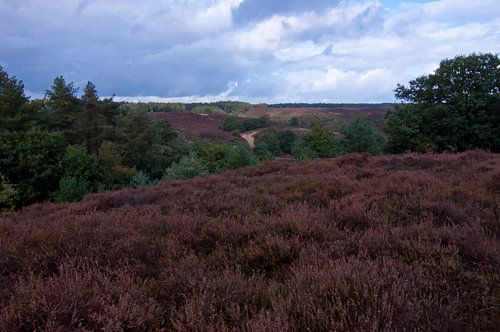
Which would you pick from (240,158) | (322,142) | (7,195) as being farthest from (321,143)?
(7,195)

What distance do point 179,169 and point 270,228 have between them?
66.3ft

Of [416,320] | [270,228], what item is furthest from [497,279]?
[270,228]

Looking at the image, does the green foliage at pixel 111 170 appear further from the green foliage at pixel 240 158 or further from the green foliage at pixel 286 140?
the green foliage at pixel 286 140

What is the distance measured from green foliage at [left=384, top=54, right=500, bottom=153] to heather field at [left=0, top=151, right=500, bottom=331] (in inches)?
1049

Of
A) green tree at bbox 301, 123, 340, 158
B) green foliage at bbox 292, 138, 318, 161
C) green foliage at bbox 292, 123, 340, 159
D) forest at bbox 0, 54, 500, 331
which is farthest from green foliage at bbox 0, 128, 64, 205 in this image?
green tree at bbox 301, 123, 340, 158

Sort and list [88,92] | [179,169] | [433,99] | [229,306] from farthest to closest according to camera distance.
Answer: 1. [88,92]
2. [433,99]
3. [179,169]
4. [229,306]

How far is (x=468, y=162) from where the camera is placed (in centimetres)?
1292

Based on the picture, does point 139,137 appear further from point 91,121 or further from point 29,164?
point 29,164

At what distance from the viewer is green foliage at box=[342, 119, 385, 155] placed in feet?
119

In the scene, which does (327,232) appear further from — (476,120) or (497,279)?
(476,120)

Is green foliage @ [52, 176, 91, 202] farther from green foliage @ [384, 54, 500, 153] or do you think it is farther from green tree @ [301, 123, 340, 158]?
green foliage @ [384, 54, 500, 153]

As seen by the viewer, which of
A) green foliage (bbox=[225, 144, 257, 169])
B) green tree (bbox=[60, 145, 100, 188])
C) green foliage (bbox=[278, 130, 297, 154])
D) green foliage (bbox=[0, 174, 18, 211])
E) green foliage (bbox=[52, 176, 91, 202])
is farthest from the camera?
green foliage (bbox=[278, 130, 297, 154])

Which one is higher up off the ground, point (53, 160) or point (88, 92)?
point (88, 92)

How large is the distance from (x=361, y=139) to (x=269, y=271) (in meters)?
34.9
